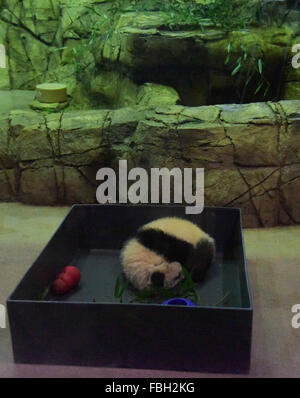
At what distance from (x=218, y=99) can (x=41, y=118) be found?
1.03 metres

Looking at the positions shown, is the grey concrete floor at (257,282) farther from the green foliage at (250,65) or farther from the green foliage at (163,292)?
the green foliage at (250,65)

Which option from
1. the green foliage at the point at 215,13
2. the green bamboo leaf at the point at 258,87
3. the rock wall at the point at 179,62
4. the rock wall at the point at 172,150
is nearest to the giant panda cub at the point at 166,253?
the rock wall at the point at 172,150

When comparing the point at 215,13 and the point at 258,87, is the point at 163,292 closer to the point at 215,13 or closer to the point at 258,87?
the point at 258,87

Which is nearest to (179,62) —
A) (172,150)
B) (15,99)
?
(172,150)

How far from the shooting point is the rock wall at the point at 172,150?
2.88m

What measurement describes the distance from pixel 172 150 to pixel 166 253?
790 millimetres

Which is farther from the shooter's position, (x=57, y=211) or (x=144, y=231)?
(x=57, y=211)

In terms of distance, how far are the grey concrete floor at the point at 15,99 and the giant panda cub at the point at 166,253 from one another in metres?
1.54

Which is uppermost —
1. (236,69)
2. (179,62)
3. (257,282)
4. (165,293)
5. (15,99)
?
(15,99)

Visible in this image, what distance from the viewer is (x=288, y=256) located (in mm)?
2686

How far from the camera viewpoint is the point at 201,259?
7.66 ft
